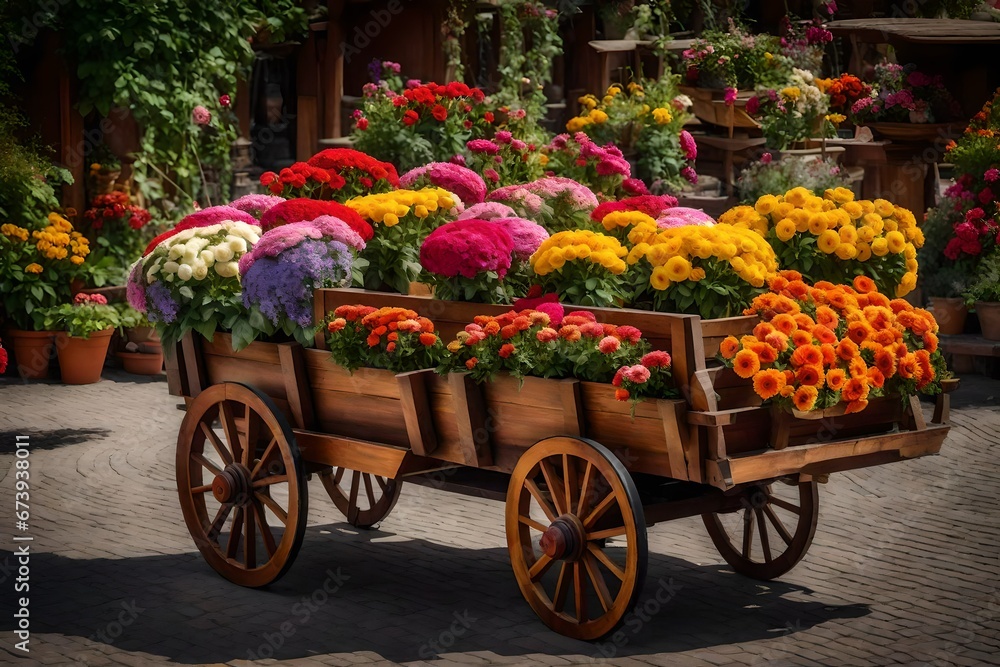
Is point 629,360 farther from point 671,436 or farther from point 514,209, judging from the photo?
point 514,209

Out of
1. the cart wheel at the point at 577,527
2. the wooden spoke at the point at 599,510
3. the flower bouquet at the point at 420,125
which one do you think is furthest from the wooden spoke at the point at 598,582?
the flower bouquet at the point at 420,125

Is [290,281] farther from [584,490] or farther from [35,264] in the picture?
[35,264]

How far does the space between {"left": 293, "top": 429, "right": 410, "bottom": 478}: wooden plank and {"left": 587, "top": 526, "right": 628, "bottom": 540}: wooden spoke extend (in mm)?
877

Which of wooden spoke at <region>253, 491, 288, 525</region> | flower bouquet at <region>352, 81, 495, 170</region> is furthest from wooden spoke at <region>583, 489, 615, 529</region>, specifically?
flower bouquet at <region>352, 81, 495, 170</region>

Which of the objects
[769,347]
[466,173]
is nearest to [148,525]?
[466,173]

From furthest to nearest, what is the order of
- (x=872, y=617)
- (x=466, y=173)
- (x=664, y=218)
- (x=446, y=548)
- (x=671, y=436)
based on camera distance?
(x=466, y=173) < (x=446, y=548) < (x=664, y=218) < (x=872, y=617) < (x=671, y=436)

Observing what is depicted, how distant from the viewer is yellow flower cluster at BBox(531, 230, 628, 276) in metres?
5.34

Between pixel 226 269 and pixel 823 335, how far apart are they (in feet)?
8.09

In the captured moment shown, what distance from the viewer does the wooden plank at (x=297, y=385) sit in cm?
568

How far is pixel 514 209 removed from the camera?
680 centimetres

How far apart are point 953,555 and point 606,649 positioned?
2106 mm

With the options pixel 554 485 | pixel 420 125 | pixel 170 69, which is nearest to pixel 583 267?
pixel 554 485

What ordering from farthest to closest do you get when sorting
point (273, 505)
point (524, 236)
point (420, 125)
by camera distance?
point (420, 125)
point (524, 236)
point (273, 505)

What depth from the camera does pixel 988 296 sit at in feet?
34.4
